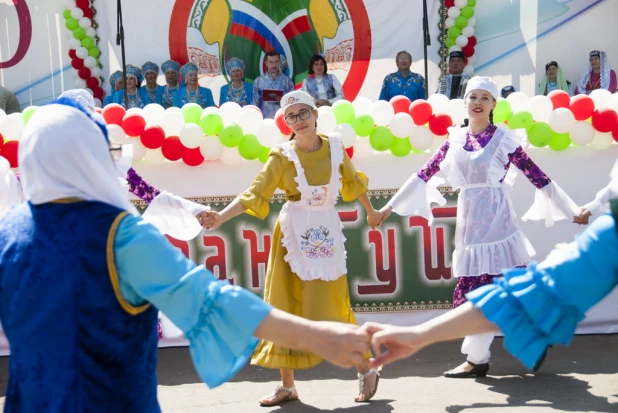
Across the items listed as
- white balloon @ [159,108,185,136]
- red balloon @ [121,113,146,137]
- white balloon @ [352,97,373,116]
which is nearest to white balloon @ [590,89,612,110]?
white balloon @ [352,97,373,116]

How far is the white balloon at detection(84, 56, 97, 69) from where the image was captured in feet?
34.0

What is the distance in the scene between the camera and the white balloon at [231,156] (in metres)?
5.67

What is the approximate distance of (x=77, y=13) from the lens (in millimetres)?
10320

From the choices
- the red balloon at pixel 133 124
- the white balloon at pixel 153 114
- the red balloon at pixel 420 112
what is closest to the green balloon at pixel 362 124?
the red balloon at pixel 420 112

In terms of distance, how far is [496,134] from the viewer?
4.93 meters

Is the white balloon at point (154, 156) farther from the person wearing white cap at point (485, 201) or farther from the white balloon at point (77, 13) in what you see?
the white balloon at point (77, 13)

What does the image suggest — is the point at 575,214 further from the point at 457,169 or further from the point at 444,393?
the point at 444,393

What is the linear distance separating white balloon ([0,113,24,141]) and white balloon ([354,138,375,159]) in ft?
7.42

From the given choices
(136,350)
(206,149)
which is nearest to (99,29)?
(206,149)

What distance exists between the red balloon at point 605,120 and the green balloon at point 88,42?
6.84 metres

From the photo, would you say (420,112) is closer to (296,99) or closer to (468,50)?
(296,99)

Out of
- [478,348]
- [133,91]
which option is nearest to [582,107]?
[478,348]

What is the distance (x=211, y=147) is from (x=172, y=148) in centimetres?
27

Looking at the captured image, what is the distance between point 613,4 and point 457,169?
22.4 ft
